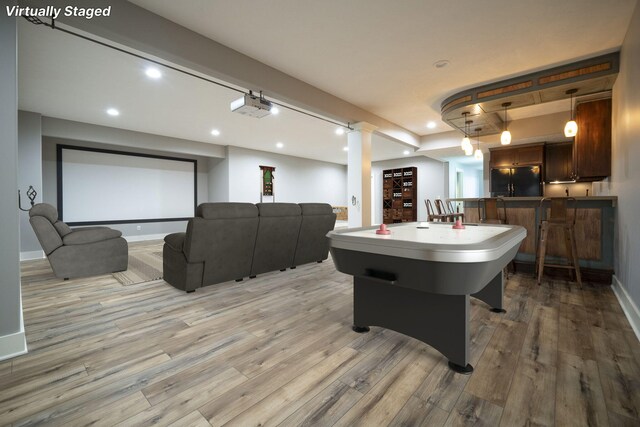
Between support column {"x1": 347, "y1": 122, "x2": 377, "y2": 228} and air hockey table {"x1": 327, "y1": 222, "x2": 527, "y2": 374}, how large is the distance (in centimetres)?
319

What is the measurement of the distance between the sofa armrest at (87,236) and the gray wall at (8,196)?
7.53 ft

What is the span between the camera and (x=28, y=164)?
16.8 ft

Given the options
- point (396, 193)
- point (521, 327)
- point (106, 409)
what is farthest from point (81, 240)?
point (396, 193)

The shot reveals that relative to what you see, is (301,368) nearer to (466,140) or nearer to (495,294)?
(495,294)

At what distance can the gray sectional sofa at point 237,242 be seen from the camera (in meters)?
3.05

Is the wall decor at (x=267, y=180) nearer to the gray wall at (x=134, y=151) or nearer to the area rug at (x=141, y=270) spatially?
the gray wall at (x=134, y=151)

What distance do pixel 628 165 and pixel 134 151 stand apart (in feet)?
31.1

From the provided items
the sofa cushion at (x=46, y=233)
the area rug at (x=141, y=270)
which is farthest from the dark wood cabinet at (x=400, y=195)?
the sofa cushion at (x=46, y=233)

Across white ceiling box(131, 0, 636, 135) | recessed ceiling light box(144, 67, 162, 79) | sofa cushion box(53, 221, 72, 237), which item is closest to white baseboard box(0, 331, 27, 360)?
sofa cushion box(53, 221, 72, 237)

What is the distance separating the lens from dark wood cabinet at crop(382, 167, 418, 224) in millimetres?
9992

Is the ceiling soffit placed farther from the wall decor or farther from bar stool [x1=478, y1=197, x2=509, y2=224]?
the wall decor

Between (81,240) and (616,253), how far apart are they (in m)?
6.83

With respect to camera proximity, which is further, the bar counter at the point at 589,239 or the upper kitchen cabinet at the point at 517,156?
the upper kitchen cabinet at the point at 517,156

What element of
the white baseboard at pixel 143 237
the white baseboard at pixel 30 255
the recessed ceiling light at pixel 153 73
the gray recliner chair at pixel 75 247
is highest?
the recessed ceiling light at pixel 153 73
